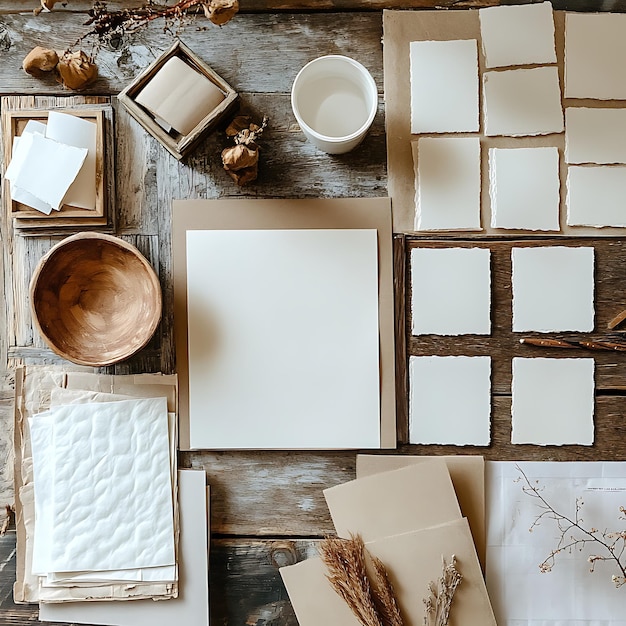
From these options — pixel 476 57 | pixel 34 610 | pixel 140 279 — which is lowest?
pixel 34 610

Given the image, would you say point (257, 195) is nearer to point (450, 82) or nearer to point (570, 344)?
point (450, 82)

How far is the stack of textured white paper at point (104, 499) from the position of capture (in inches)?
37.0

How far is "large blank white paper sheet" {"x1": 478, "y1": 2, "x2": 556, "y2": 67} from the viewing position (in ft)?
3.13

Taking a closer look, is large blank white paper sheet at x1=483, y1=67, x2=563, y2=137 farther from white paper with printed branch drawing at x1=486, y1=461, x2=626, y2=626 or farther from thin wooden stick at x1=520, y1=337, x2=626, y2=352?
white paper with printed branch drawing at x1=486, y1=461, x2=626, y2=626

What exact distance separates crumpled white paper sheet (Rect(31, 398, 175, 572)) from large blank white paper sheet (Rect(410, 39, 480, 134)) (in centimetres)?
56

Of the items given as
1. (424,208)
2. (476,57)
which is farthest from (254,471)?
(476,57)

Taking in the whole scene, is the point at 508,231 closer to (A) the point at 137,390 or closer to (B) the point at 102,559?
(A) the point at 137,390

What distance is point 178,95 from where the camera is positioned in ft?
2.97

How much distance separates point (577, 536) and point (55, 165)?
2.87 ft

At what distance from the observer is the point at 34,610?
0.97m

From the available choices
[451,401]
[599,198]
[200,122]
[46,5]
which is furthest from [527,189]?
[46,5]

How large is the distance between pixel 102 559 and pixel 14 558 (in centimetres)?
14

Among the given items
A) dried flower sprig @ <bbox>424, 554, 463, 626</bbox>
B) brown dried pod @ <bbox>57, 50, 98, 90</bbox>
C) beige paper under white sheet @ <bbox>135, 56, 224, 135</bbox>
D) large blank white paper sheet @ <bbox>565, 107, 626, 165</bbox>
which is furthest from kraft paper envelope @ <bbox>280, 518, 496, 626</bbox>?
brown dried pod @ <bbox>57, 50, 98, 90</bbox>

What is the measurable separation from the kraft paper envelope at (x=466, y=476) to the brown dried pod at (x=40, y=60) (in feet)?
2.28
